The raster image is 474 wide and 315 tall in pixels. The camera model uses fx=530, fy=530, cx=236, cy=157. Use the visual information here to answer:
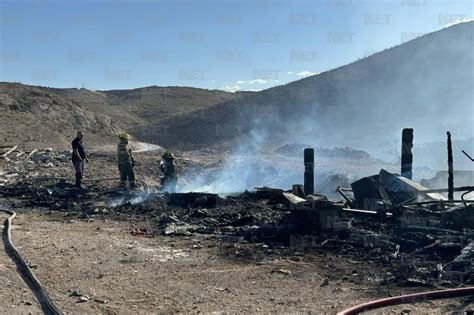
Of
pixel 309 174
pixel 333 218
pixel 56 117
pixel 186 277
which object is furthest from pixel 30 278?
pixel 56 117

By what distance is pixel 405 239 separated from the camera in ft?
30.5

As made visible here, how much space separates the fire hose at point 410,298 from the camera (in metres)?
5.90

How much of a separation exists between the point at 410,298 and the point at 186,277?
3062mm

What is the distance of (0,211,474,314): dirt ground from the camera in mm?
6328

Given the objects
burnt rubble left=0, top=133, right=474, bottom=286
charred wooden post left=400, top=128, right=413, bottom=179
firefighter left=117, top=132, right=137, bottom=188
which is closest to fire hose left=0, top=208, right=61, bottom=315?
burnt rubble left=0, top=133, right=474, bottom=286

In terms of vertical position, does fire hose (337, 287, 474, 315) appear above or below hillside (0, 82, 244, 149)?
below

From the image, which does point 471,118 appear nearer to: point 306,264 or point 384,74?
point 384,74

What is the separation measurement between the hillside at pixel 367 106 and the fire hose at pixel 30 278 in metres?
30.2

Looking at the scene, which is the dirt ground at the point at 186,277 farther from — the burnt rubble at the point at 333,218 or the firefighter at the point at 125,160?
the firefighter at the point at 125,160

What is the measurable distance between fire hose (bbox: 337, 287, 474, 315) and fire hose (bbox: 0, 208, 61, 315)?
335cm

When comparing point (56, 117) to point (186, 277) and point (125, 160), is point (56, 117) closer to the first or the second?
point (125, 160)

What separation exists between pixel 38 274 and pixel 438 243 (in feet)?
20.4

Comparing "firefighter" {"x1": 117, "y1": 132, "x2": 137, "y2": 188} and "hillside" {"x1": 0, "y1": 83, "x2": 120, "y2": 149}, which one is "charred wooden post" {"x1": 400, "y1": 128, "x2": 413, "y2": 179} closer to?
"firefighter" {"x1": 117, "y1": 132, "x2": 137, "y2": 188}

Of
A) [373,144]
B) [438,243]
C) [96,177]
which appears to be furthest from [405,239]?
[373,144]
